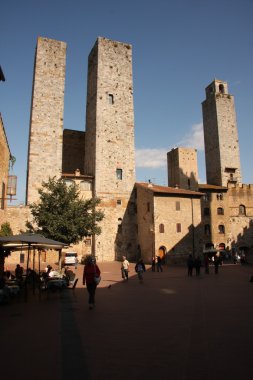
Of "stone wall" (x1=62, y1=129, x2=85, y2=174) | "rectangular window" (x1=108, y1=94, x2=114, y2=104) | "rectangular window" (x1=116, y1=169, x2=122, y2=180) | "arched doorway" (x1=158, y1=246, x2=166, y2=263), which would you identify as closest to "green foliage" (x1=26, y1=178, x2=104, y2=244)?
"arched doorway" (x1=158, y1=246, x2=166, y2=263)

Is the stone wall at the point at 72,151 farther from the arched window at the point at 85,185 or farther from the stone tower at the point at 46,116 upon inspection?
the stone tower at the point at 46,116

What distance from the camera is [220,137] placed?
50469mm

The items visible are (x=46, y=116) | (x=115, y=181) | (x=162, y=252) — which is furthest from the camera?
(x=115, y=181)

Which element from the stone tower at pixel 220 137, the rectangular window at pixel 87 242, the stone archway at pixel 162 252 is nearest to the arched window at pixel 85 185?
the rectangular window at pixel 87 242

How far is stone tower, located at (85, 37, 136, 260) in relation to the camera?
1425 inches

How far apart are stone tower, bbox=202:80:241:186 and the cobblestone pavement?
41.5 m

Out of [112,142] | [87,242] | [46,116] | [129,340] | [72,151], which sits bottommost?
[129,340]

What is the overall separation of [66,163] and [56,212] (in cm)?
2181

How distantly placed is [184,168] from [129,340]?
43942mm

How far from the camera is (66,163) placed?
4428 centimetres

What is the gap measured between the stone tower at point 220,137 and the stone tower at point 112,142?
18.0 metres

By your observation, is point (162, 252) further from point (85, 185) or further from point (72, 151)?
point (72, 151)

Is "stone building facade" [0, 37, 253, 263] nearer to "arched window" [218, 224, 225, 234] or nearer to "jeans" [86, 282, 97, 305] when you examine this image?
"arched window" [218, 224, 225, 234]

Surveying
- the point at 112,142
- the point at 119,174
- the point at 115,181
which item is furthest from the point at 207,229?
the point at 112,142
